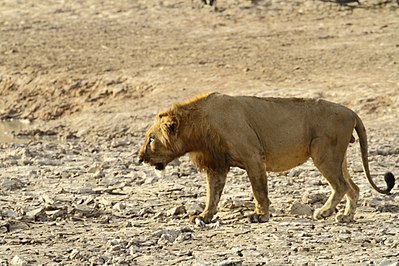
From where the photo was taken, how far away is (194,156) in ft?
34.1

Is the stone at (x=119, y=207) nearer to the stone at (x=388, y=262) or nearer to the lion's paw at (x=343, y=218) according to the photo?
the lion's paw at (x=343, y=218)

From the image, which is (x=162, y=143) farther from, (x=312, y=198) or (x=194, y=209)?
(x=312, y=198)

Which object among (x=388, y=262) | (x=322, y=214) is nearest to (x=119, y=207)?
(x=322, y=214)

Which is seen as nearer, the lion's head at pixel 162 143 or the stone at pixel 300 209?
the lion's head at pixel 162 143

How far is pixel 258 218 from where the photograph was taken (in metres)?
10.1

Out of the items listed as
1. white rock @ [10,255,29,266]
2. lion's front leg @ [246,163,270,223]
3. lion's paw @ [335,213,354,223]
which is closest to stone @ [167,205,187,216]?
lion's front leg @ [246,163,270,223]

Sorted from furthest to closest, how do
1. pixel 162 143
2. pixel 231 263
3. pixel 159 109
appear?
pixel 159 109, pixel 162 143, pixel 231 263

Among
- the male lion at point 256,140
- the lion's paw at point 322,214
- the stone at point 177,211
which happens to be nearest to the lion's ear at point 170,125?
the male lion at point 256,140

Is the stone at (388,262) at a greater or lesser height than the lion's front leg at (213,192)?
greater

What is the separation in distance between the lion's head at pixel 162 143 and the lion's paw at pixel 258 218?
0.89 metres

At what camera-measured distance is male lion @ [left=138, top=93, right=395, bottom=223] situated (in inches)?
400

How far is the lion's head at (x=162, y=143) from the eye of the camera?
10.3 metres

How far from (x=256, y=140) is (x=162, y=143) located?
0.85 metres

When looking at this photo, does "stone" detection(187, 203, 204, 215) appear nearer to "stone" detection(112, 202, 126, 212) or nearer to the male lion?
the male lion
